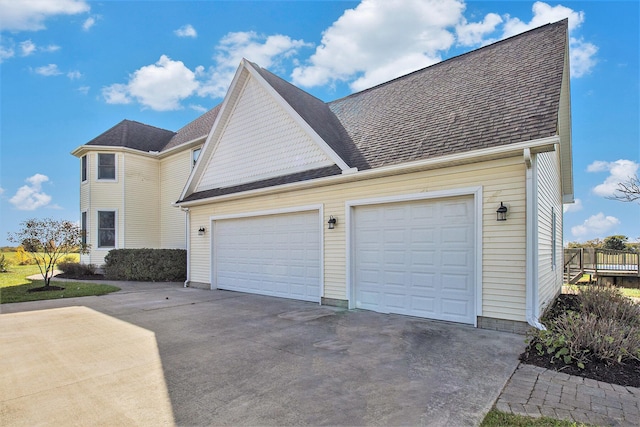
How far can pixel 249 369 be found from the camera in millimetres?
4074

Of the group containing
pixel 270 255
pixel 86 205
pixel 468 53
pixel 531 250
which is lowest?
pixel 270 255

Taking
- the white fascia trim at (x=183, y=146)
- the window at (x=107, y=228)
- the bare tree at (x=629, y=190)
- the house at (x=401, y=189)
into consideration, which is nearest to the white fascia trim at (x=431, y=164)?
the house at (x=401, y=189)

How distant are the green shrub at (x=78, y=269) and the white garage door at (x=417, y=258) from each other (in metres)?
14.1

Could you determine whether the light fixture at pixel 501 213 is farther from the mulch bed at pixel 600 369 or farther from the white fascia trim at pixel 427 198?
the mulch bed at pixel 600 369

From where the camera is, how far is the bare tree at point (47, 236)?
11.5 m

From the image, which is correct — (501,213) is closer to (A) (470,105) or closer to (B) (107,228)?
(A) (470,105)

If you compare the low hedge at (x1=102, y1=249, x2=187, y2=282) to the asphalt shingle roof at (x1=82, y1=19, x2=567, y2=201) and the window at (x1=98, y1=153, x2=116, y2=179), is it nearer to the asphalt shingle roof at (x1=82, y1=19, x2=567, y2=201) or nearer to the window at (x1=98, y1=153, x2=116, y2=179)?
the asphalt shingle roof at (x1=82, y1=19, x2=567, y2=201)

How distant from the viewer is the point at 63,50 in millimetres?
11258

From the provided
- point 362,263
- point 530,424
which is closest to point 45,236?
point 362,263

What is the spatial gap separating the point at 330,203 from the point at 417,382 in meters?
5.08

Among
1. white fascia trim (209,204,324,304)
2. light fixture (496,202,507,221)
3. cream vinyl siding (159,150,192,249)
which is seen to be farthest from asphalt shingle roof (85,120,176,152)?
light fixture (496,202,507,221)

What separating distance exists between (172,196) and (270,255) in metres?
9.34

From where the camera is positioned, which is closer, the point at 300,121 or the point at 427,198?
the point at 427,198

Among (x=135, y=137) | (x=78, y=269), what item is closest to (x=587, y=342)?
(x=78, y=269)
